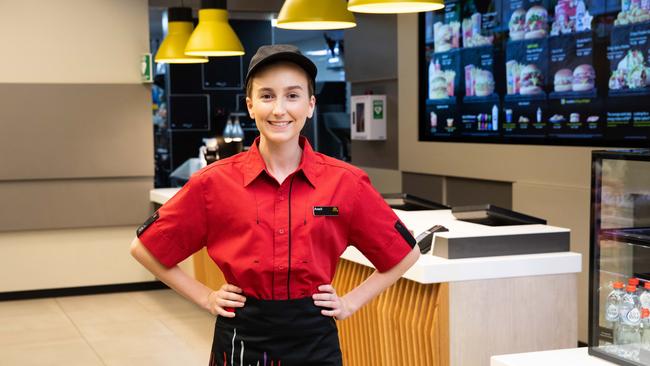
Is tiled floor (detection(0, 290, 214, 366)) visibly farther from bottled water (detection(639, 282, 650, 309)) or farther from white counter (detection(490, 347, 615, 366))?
bottled water (detection(639, 282, 650, 309))

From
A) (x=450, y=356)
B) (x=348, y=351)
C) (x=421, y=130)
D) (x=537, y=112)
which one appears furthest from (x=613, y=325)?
(x=421, y=130)

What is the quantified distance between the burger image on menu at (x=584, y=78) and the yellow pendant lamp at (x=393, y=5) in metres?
1.73

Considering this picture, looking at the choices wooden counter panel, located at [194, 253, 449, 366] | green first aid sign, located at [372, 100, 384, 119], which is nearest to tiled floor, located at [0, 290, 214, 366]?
wooden counter panel, located at [194, 253, 449, 366]

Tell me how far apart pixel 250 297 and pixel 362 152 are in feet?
20.4

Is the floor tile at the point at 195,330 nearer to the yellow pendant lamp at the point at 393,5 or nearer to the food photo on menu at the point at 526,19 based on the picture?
the yellow pendant lamp at the point at 393,5

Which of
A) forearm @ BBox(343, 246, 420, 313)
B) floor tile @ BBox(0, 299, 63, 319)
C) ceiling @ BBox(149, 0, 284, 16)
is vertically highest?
ceiling @ BBox(149, 0, 284, 16)

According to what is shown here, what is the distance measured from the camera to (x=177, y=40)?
5984mm

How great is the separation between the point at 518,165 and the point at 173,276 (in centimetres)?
398

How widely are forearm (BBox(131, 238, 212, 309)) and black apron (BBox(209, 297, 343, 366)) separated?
0.14 meters

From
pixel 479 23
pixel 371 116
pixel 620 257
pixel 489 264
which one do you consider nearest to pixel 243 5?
pixel 371 116

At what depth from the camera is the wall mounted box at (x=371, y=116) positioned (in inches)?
299

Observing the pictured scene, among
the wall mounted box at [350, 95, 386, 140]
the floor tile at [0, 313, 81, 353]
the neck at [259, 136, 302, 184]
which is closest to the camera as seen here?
the neck at [259, 136, 302, 184]

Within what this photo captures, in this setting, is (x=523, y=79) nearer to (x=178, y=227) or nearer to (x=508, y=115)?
(x=508, y=115)

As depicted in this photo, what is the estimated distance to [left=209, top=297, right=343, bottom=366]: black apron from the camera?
2.02 metres
